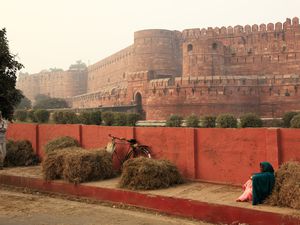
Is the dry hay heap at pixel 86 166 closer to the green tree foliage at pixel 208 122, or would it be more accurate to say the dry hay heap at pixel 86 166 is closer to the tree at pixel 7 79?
the tree at pixel 7 79

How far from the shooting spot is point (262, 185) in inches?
231

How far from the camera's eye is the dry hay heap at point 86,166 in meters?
8.23

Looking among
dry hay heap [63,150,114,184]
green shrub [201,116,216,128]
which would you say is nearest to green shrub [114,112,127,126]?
green shrub [201,116,216,128]

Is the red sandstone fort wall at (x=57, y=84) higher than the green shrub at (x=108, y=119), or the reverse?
the red sandstone fort wall at (x=57, y=84)

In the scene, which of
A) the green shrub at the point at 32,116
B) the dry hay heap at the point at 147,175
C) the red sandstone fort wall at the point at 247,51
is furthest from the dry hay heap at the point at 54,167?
the red sandstone fort wall at the point at 247,51

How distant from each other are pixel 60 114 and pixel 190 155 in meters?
16.3

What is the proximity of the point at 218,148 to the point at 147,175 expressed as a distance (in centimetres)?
138

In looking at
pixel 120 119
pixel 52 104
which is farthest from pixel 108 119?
pixel 52 104

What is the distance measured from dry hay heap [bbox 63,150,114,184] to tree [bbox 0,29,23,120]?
1645 mm

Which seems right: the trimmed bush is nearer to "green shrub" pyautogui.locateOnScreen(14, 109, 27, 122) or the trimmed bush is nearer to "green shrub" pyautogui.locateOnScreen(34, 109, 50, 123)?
"green shrub" pyautogui.locateOnScreen(34, 109, 50, 123)

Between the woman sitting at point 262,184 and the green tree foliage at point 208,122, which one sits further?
the green tree foliage at point 208,122

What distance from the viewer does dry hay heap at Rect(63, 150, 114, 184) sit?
8227mm

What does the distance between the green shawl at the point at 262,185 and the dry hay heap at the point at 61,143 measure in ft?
17.7

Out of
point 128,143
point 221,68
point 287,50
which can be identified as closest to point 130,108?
point 221,68
